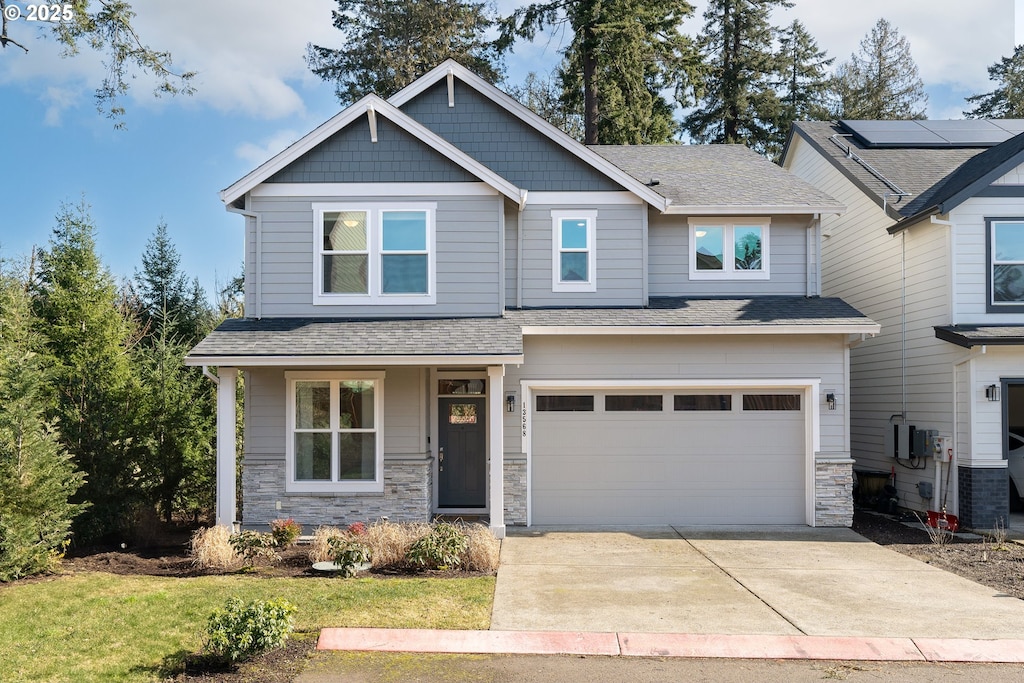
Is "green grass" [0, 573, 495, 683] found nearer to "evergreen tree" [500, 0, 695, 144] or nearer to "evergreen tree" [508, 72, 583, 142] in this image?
"evergreen tree" [500, 0, 695, 144]

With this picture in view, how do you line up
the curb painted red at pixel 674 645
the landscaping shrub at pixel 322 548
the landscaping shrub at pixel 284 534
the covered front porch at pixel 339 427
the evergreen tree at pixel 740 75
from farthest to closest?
the evergreen tree at pixel 740 75, the covered front porch at pixel 339 427, the landscaping shrub at pixel 284 534, the landscaping shrub at pixel 322 548, the curb painted red at pixel 674 645

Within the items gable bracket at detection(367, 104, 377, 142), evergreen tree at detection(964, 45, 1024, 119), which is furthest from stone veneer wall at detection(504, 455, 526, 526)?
evergreen tree at detection(964, 45, 1024, 119)

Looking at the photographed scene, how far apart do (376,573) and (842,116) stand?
30521 millimetres

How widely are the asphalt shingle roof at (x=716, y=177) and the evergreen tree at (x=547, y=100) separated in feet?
41.2

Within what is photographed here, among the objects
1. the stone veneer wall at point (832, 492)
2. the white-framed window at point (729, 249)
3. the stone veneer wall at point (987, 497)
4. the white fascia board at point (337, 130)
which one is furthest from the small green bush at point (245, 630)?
the stone veneer wall at point (987, 497)

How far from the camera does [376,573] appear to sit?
10.2m

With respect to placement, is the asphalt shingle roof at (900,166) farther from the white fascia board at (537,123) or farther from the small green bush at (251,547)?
the small green bush at (251,547)

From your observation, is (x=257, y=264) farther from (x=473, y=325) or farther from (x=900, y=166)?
(x=900, y=166)

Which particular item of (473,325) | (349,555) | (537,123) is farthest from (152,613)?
(537,123)

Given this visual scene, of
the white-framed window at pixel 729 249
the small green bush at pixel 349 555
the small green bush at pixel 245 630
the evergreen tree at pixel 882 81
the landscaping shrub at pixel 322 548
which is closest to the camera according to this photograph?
the small green bush at pixel 245 630

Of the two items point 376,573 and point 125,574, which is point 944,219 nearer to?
point 376,573

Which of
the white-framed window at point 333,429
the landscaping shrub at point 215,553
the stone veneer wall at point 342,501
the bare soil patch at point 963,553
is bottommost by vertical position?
the bare soil patch at point 963,553

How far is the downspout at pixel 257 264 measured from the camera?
13414 millimetres

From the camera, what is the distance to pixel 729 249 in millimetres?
15062
